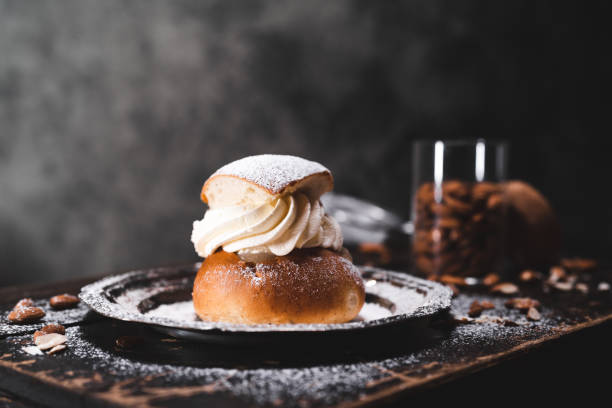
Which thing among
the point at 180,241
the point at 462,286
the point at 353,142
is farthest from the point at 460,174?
the point at 180,241

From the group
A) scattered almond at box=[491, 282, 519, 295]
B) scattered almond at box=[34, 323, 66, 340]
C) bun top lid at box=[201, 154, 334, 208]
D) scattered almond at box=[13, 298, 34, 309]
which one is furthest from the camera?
scattered almond at box=[491, 282, 519, 295]

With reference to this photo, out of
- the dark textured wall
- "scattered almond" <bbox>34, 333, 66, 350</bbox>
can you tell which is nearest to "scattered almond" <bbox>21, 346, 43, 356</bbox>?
"scattered almond" <bbox>34, 333, 66, 350</bbox>

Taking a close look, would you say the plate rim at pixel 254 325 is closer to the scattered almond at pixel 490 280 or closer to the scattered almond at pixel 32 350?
the scattered almond at pixel 32 350

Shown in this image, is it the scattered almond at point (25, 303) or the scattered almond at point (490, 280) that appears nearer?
the scattered almond at point (25, 303)

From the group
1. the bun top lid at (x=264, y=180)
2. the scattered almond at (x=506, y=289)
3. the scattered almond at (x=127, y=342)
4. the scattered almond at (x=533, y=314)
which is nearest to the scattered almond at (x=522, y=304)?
the scattered almond at (x=533, y=314)

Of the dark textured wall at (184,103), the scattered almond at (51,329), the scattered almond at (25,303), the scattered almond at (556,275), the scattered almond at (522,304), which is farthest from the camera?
the dark textured wall at (184,103)

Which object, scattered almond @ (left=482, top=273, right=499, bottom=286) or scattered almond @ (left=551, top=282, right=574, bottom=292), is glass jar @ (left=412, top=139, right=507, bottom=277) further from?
scattered almond @ (left=551, top=282, right=574, bottom=292)

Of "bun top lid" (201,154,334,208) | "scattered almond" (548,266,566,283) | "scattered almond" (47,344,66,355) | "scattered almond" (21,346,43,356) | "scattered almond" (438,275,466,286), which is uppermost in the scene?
"bun top lid" (201,154,334,208)
